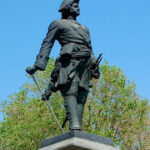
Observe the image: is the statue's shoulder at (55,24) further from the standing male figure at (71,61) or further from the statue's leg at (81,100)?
the statue's leg at (81,100)

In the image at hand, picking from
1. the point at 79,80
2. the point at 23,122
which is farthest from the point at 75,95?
the point at 23,122

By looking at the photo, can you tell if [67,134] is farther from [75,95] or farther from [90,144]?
[75,95]

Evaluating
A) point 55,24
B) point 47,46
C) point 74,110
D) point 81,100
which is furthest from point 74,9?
point 74,110

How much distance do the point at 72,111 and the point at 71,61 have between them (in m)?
1.00

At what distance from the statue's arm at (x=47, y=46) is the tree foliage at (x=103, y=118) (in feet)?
57.3

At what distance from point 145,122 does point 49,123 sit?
263 inches

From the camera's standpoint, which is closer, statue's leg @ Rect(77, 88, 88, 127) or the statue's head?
statue's leg @ Rect(77, 88, 88, 127)

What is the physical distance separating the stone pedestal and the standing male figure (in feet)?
1.24

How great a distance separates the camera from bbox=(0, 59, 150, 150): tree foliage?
26594 millimetres

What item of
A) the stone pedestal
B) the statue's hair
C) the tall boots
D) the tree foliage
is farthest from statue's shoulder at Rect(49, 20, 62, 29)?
the tree foliage

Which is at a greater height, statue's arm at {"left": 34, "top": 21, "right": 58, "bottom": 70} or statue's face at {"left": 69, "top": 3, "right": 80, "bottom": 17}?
statue's face at {"left": 69, "top": 3, "right": 80, "bottom": 17}

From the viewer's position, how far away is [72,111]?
310 inches

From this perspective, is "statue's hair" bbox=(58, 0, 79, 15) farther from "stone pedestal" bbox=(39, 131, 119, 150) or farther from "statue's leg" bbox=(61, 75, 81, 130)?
"stone pedestal" bbox=(39, 131, 119, 150)

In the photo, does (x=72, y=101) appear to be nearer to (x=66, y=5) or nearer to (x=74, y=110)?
(x=74, y=110)
